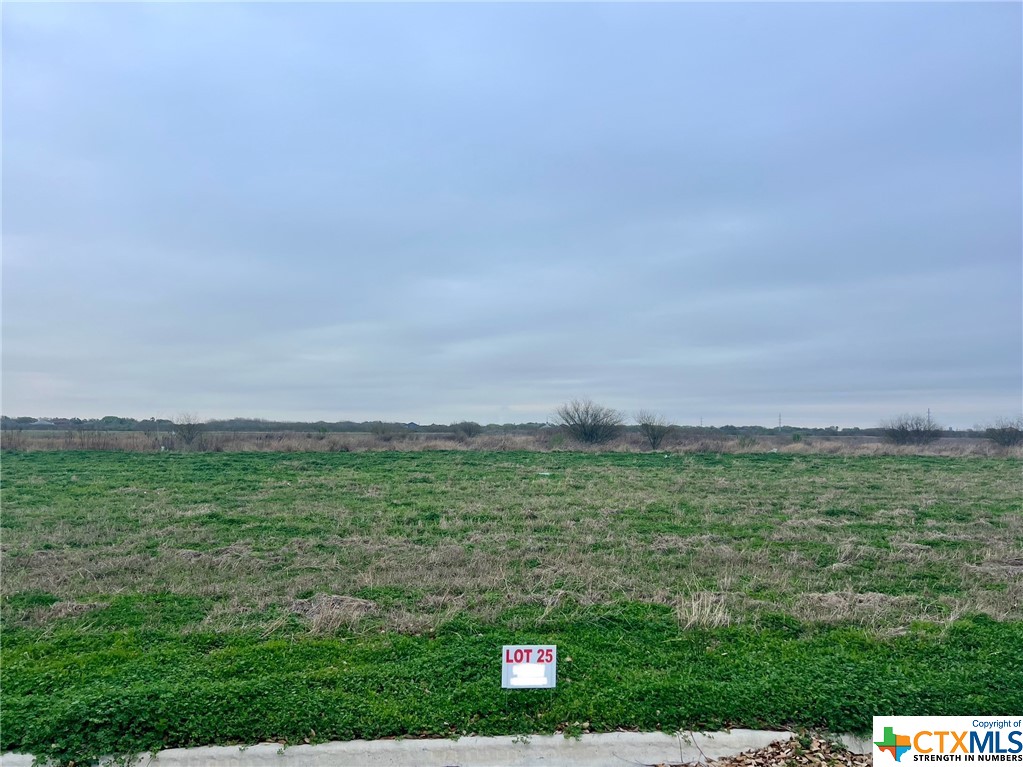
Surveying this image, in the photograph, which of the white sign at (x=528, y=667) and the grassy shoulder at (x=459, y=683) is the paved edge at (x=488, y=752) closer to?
the grassy shoulder at (x=459, y=683)

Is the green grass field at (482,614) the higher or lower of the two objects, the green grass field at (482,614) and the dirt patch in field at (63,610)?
the higher

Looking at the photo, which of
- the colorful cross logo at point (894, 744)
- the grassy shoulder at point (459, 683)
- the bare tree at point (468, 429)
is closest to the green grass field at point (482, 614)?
the grassy shoulder at point (459, 683)

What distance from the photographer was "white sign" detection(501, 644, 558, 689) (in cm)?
464

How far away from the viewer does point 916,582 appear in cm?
799

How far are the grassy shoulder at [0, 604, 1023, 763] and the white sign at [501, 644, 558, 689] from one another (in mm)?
120

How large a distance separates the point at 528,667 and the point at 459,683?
574 mm

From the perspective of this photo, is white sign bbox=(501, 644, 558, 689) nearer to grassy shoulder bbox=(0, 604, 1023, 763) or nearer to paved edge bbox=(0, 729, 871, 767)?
grassy shoulder bbox=(0, 604, 1023, 763)

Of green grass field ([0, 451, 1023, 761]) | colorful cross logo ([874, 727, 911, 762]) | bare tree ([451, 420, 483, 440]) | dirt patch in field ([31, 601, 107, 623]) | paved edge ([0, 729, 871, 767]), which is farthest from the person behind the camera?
bare tree ([451, 420, 483, 440])

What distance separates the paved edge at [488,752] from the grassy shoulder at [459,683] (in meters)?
0.09

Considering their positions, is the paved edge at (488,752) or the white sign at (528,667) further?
the white sign at (528,667)

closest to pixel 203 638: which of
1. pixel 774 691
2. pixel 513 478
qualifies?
pixel 774 691

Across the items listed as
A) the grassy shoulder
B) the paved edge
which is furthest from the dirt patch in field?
the paved edge

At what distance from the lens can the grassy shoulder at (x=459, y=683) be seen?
14.3 feet

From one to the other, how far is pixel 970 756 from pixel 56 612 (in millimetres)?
8099
